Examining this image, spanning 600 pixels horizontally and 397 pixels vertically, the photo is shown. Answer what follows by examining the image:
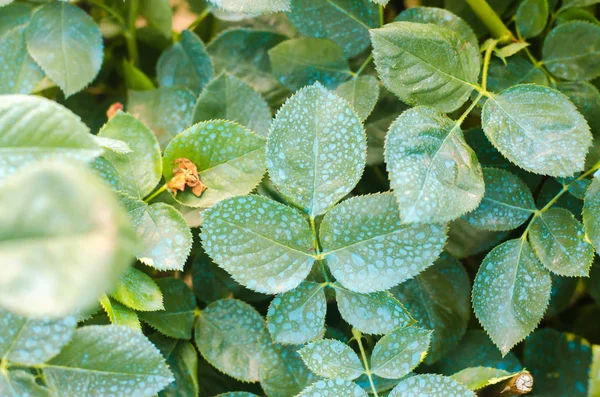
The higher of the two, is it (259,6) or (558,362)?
(259,6)

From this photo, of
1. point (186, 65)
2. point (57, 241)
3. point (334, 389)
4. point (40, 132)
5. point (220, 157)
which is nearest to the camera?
point (57, 241)

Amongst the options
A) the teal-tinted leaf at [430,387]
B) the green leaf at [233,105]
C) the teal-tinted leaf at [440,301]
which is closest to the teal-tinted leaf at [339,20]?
the green leaf at [233,105]

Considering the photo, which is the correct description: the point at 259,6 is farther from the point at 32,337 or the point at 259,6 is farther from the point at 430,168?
the point at 32,337

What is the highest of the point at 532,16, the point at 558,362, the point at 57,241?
the point at 57,241

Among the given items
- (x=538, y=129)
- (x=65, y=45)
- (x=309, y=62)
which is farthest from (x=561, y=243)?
(x=65, y=45)

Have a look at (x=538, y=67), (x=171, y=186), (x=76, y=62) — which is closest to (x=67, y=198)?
(x=171, y=186)

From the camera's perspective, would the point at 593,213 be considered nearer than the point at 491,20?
Yes

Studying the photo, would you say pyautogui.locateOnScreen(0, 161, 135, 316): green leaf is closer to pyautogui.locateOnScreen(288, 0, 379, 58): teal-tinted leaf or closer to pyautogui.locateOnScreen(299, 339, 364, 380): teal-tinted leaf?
pyautogui.locateOnScreen(299, 339, 364, 380): teal-tinted leaf

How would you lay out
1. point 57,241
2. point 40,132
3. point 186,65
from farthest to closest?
point 186,65 < point 40,132 < point 57,241
